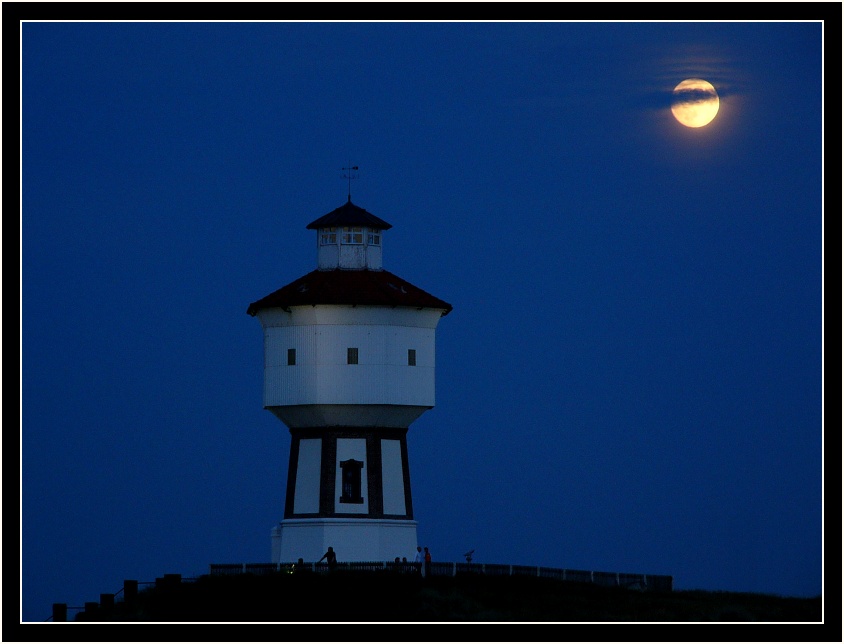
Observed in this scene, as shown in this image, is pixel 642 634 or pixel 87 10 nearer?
pixel 87 10

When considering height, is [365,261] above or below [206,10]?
below

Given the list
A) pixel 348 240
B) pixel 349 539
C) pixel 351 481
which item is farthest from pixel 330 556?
pixel 348 240

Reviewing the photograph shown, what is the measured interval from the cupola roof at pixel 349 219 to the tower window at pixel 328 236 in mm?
185

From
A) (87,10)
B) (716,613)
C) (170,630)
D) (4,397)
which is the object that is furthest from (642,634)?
(87,10)

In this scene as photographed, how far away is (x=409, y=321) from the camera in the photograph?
236ft

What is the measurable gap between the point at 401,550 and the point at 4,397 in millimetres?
22813

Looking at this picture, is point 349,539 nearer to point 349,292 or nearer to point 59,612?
point 349,292

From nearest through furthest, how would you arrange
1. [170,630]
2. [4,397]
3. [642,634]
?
[4,397] < [642,634] < [170,630]

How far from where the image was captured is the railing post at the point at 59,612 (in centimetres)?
6725

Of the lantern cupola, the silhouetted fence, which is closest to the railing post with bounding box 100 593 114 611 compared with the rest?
the silhouetted fence

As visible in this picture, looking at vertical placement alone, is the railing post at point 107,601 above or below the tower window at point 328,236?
below

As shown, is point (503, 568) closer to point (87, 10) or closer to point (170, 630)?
point (170, 630)

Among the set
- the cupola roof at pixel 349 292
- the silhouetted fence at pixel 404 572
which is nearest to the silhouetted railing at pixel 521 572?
the silhouetted fence at pixel 404 572

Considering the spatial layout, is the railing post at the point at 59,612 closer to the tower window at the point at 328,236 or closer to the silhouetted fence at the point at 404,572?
the silhouetted fence at the point at 404,572
